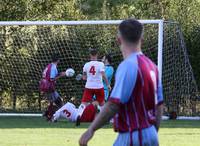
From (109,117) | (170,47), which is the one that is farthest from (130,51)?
(170,47)

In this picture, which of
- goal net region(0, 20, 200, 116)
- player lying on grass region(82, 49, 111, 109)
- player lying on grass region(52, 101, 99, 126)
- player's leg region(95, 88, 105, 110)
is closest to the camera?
player lying on grass region(52, 101, 99, 126)

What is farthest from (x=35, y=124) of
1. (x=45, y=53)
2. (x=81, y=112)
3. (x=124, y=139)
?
(x=124, y=139)

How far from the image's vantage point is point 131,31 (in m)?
5.65

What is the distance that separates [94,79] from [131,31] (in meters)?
11.4

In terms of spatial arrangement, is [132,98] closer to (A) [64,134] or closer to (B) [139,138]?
(B) [139,138]

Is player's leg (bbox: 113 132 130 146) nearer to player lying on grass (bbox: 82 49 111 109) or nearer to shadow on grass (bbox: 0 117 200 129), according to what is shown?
shadow on grass (bbox: 0 117 200 129)

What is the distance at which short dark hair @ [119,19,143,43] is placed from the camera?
18.5ft

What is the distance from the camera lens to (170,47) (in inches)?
819

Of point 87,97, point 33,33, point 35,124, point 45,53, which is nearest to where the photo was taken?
point 87,97

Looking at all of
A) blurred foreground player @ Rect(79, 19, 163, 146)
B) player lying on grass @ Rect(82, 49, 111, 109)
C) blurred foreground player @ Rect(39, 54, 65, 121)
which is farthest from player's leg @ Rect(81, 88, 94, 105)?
blurred foreground player @ Rect(79, 19, 163, 146)

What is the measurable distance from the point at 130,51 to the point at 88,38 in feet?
53.4

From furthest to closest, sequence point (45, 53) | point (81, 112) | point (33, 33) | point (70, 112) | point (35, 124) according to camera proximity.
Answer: point (33, 33)
point (45, 53)
point (35, 124)
point (70, 112)
point (81, 112)

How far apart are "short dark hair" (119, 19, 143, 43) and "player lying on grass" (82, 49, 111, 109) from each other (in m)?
11.2

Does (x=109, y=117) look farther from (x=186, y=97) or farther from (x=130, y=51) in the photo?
(x=186, y=97)
